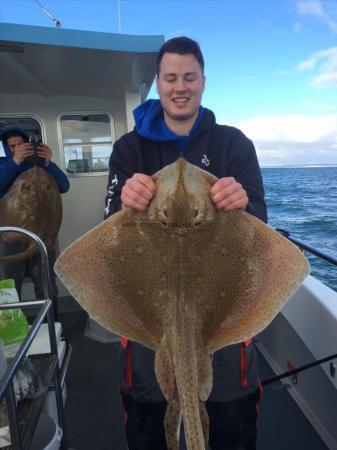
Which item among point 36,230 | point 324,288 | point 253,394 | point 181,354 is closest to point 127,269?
point 181,354

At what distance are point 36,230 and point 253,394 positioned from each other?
3368 mm

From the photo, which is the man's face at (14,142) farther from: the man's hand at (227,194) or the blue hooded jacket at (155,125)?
the man's hand at (227,194)

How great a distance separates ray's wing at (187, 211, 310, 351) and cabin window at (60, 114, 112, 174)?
17.0ft

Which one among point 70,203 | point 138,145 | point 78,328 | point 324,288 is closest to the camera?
point 138,145

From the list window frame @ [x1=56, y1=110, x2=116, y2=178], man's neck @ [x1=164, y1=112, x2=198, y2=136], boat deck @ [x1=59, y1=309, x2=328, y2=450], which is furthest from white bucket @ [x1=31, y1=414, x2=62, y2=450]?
window frame @ [x1=56, y1=110, x2=116, y2=178]

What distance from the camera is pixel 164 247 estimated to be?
5.36ft

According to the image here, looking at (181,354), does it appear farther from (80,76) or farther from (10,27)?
(80,76)

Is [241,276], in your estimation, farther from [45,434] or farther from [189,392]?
[45,434]

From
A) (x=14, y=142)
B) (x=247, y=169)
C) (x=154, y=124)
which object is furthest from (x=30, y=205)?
(x=247, y=169)

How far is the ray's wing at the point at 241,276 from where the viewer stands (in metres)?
1.64

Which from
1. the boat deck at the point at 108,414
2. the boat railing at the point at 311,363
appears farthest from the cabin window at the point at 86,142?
the boat railing at the point at 311,363

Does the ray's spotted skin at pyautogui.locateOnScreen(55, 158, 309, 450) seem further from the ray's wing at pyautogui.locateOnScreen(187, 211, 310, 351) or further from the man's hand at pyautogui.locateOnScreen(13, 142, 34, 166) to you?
the man's hand at pyautogui.locateOnScreen(13, 142, 34, 166)

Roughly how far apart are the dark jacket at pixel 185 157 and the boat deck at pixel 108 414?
1532 mm

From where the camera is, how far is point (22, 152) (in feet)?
14.2
